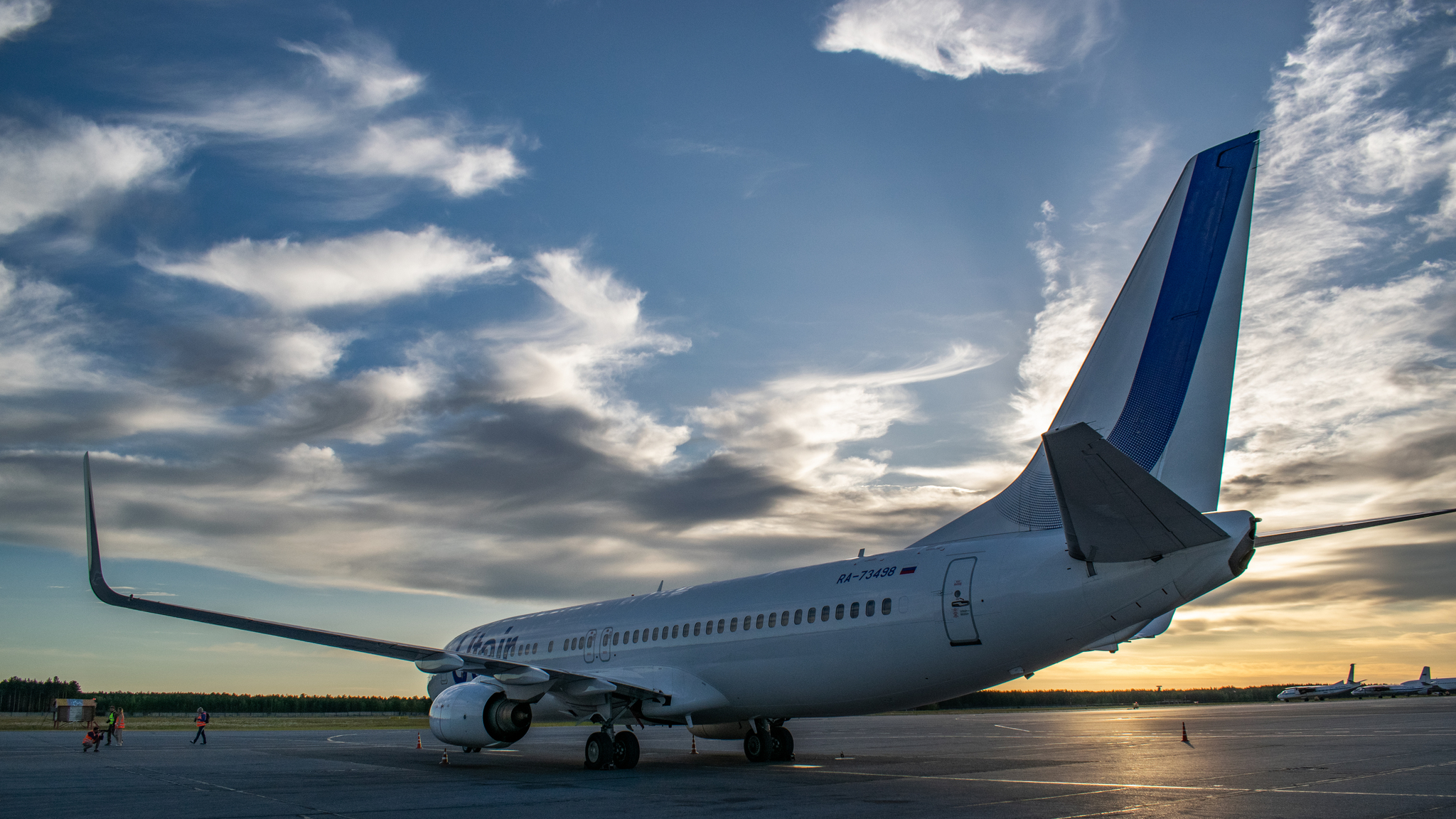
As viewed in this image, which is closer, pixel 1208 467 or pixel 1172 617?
pixel 1208 467

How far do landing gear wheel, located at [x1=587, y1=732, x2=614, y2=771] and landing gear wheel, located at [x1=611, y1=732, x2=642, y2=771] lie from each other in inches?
5.8

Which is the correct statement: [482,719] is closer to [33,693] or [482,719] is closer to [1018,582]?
[1018,582]

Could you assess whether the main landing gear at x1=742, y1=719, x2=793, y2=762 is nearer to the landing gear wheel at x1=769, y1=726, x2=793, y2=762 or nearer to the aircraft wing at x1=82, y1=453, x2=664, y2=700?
the landing gear wheel at x1=769, y1=726, x2=793, y2=762

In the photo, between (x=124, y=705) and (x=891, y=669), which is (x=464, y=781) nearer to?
(x=891, y=669)

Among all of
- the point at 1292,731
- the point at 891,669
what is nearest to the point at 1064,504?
the point at 891,669

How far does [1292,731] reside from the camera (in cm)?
2447

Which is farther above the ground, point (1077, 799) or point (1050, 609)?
point (1050, 609)

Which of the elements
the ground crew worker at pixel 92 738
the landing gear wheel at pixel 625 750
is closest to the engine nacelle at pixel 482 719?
the landing gear wheel at pixel 625 750

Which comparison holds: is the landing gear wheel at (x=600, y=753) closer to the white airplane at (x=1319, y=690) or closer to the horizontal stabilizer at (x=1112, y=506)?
the horizontal stabilizer at (x=1112, y=506)

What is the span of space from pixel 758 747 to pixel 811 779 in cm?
424

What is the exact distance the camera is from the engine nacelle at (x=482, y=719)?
15898mm

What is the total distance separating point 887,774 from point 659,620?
5.91 m

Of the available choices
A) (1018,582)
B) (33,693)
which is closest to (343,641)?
(1018,582)

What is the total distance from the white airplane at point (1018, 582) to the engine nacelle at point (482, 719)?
4cm
